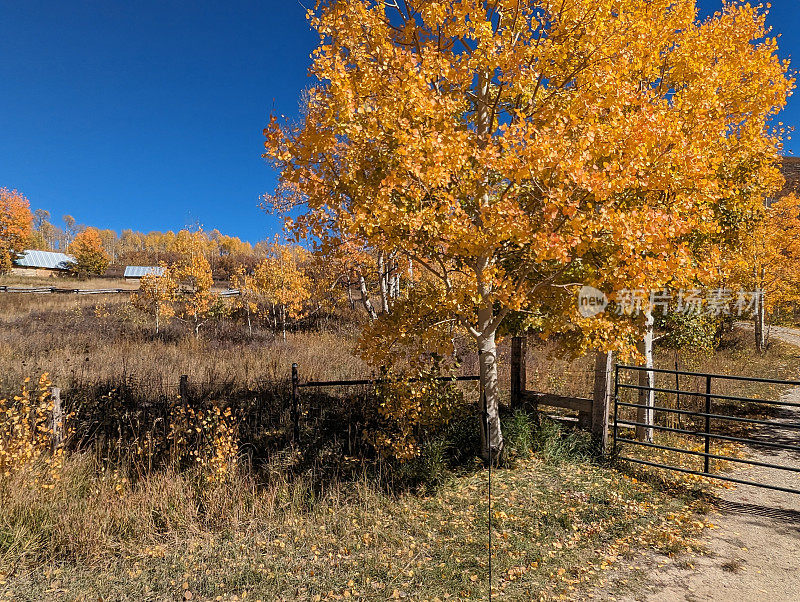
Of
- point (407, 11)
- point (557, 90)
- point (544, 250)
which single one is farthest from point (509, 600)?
point (407, 11)

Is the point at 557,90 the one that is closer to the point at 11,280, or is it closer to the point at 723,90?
the point at 723,90

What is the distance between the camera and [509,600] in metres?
4.11

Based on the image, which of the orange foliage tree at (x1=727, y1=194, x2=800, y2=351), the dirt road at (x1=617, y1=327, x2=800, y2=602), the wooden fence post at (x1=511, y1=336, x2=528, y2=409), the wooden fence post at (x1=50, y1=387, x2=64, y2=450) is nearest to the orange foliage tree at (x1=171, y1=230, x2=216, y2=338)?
the wooden fence post at (x1=50, y1=387, x2=64, y2=450)

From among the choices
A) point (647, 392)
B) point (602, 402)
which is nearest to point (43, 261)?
point (602, 402)

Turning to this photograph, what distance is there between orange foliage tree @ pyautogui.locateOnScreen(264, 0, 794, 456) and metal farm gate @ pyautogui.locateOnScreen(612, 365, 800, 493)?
7.08ft

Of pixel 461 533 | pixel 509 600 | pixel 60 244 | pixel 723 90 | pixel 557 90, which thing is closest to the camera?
pixel 509 600

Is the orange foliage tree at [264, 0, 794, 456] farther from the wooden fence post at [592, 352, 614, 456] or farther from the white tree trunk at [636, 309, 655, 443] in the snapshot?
the white tree trunk at [636, 309, 655, 443]

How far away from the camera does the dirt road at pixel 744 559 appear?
4289mm

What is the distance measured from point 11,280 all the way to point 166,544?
201ft

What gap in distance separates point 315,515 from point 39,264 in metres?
79.4

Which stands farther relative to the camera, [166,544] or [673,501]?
[673,501]

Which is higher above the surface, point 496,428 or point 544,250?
point 544,250

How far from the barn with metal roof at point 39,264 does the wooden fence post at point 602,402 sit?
72668 millimetres

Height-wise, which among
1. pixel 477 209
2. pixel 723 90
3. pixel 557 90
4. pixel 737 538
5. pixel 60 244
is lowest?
pixel 737 538
